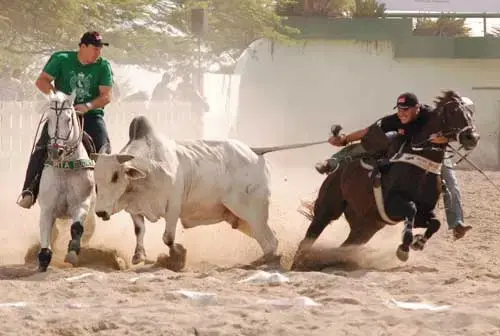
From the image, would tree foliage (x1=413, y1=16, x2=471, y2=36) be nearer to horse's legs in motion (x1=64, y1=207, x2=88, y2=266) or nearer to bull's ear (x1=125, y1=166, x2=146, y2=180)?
bull's ear (x1=125, y1=166, x2=146, y2=180)

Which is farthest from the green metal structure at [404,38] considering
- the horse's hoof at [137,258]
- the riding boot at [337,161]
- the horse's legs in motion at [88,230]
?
the horse's hoof at [137,258]

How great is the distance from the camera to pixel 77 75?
35.6 ft

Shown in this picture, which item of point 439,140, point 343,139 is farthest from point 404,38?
point 439,140

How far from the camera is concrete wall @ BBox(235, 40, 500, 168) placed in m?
28.8

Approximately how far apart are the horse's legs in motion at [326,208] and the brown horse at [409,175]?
0.54 feet

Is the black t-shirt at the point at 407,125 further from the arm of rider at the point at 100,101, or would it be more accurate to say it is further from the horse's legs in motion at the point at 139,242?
the arm of rider at the point at 100,101

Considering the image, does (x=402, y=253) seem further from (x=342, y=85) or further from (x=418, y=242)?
(x=342, y=85)

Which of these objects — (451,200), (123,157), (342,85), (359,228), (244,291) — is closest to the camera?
(244,291)

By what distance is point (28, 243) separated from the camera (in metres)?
12.1

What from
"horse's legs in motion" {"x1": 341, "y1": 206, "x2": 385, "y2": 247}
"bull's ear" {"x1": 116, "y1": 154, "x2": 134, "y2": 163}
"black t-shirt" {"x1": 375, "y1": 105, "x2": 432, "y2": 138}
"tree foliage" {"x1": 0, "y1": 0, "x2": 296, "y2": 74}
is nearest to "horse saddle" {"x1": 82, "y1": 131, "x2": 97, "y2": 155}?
"bull's ear" {"x1": 116, "y1": 154, "x2": 134, "y2": 163}

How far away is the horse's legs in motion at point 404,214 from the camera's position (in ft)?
34.3

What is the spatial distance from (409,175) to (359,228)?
36.1 inches

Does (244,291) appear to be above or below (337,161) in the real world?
below

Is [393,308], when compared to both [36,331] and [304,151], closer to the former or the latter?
[36,331]
